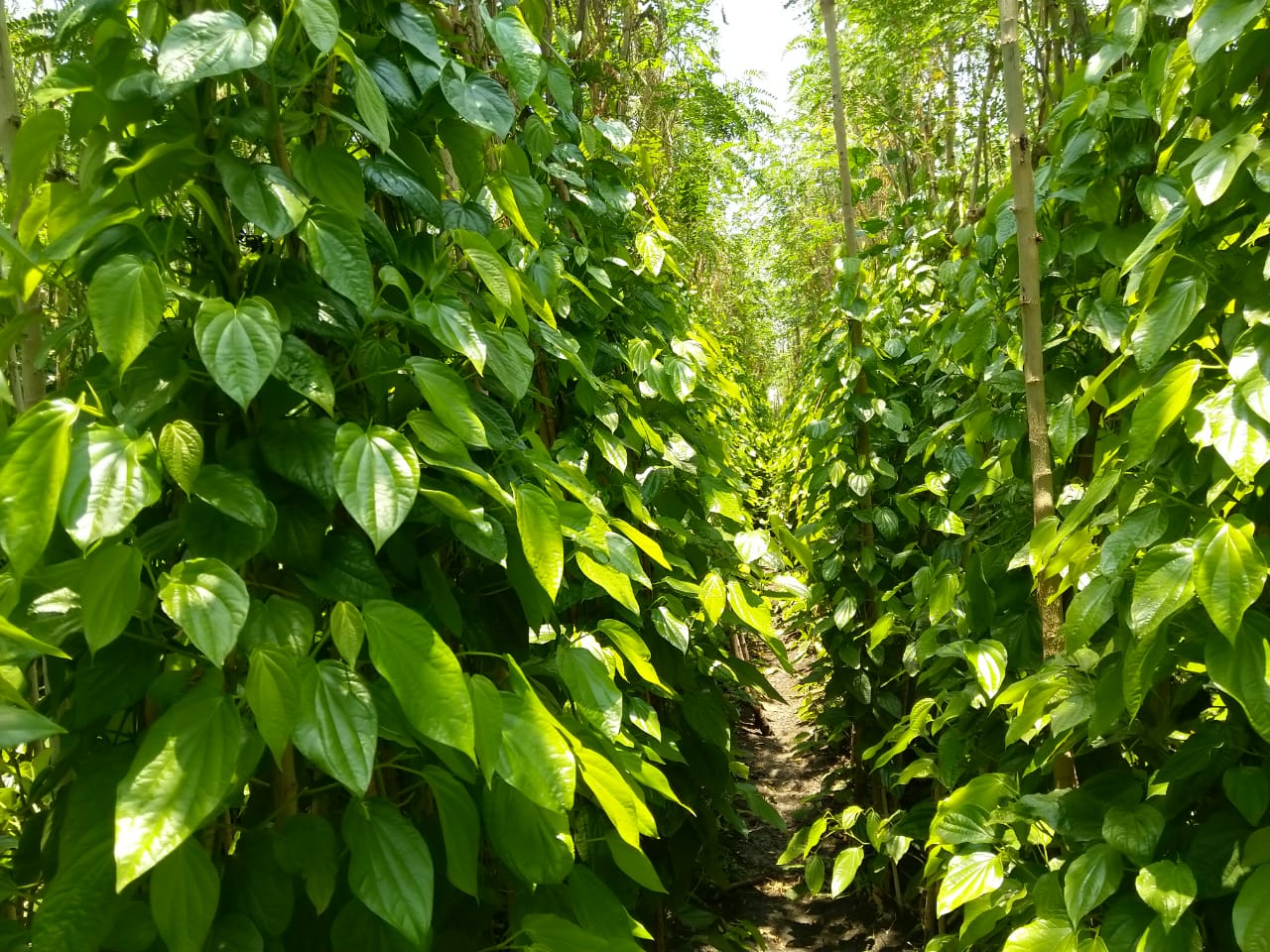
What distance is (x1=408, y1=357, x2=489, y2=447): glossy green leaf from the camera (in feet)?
2.56

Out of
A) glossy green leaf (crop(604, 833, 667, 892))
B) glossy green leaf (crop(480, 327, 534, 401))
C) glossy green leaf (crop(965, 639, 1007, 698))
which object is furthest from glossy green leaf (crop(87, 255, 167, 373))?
glossy green leaf (crop(965, 639, 1007, 698))

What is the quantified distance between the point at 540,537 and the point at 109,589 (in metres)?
0.37

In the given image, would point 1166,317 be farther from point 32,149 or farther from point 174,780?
point 32,149

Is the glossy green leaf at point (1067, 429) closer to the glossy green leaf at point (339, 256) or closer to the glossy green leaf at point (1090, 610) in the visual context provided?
the glossy green leaf at point (1090, 610)

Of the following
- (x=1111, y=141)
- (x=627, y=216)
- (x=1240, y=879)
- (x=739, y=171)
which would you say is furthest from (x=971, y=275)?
(x=739, y=171)

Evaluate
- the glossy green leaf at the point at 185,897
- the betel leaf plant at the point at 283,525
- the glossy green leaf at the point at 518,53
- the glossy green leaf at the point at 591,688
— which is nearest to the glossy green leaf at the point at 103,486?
the betel leaf plant at the point at 283,525

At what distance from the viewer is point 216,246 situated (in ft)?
2.67

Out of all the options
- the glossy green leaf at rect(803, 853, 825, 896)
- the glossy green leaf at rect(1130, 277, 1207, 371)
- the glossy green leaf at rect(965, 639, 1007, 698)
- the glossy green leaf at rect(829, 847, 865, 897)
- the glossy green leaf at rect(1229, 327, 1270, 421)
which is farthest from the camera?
the glossy green leaf at rect(803, 853, 825, 896)

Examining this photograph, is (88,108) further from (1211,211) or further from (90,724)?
(1211,211)

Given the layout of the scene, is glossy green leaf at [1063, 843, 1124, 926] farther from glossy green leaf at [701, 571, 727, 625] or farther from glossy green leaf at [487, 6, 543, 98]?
glossy green leaf at [487, 6, 543, 98]

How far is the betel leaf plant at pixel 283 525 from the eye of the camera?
0.61 m

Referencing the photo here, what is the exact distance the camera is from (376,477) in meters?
0.69

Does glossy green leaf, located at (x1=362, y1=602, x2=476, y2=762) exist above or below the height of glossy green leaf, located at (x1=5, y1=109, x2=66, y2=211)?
below

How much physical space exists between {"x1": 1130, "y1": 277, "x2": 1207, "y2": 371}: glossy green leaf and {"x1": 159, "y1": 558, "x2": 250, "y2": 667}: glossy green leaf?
0.93 metres
